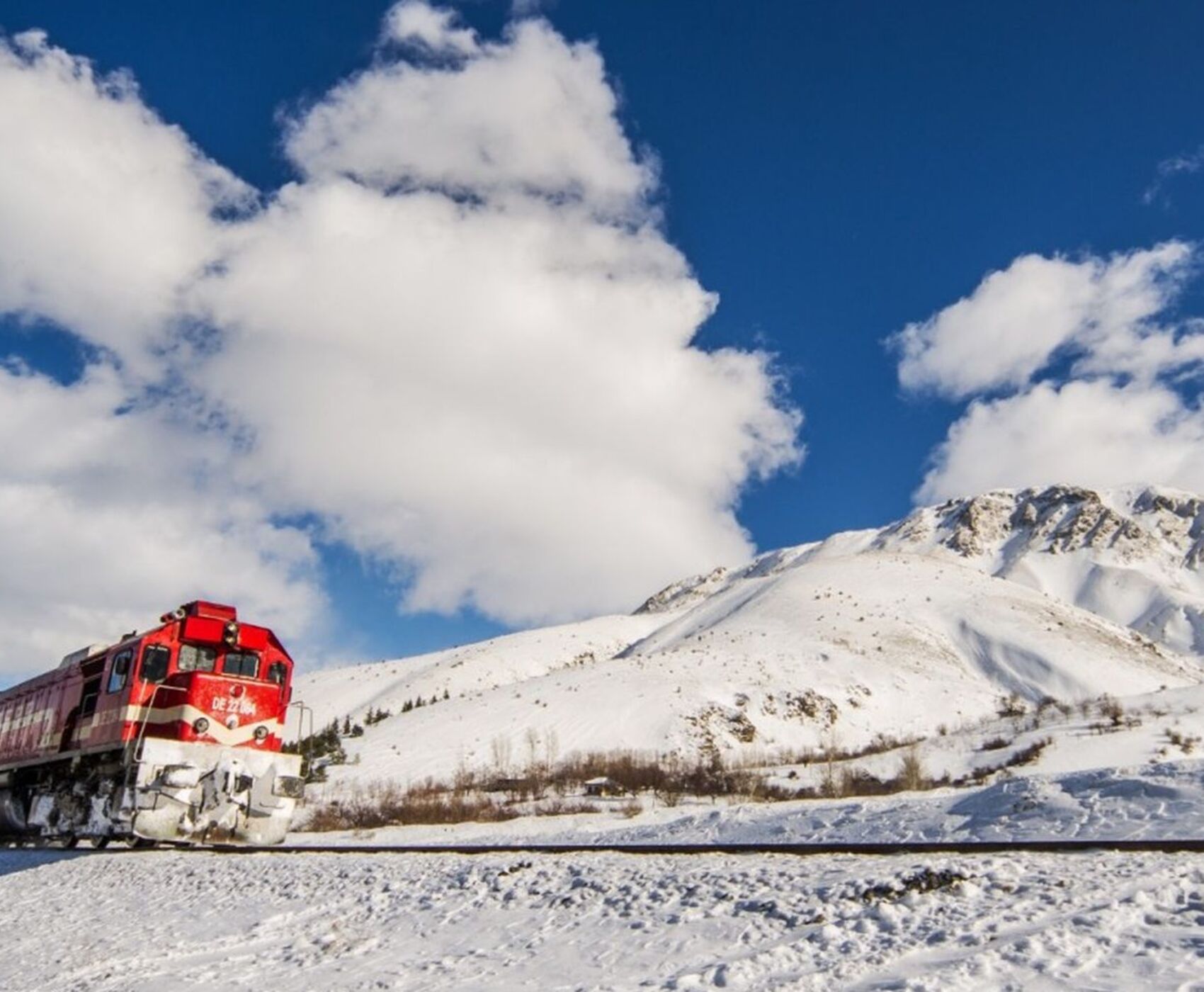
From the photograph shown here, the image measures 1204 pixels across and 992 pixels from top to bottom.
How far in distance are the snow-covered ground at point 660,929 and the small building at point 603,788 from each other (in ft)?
81.8

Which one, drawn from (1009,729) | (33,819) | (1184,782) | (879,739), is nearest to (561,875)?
(1184,782)

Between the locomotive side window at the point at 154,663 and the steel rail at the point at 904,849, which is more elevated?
the locomotive side window at the point at 154,663

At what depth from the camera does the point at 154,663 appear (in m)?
16.1

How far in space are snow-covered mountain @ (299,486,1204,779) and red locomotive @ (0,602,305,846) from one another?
2567 cm

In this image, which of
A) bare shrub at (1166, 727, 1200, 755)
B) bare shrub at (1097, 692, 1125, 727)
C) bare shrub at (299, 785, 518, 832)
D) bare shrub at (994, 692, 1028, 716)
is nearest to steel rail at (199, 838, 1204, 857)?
bare shrub at (299, 785, 518, 832)

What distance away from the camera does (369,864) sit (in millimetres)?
10531

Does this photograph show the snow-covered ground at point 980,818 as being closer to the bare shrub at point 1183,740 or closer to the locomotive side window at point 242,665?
the locomotive side window at point 242,665

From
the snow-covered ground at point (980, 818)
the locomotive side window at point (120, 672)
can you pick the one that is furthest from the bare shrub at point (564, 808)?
the locomotive side window at point (120, 672)

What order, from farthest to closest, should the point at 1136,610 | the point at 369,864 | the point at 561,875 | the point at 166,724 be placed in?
the point at 1136,610 < the point at 166,724 < the point at 369,864 < the point at 561,875

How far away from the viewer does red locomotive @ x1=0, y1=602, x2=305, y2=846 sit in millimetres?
15047

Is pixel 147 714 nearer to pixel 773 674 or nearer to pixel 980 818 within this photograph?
pixel 980 818

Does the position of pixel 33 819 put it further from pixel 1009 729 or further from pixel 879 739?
pixel 879 739

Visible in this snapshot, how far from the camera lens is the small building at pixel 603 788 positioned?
3428 centimetres

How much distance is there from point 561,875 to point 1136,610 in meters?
184
